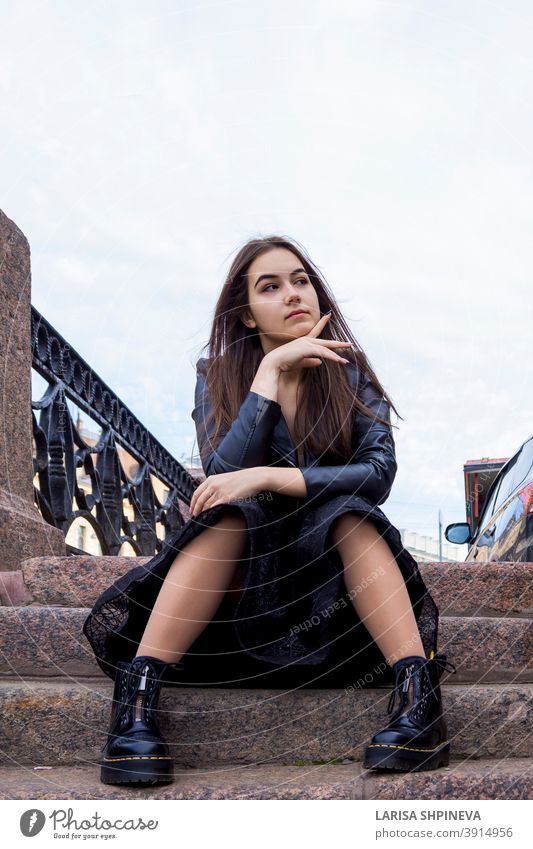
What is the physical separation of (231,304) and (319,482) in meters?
0.78

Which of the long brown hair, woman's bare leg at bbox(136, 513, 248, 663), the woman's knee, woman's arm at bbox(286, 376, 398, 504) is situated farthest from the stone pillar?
the woman's knee

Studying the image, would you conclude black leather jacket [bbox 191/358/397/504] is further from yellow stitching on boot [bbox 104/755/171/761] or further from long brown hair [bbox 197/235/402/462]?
yellow stitching on boot [bbox 104/755/171/761]

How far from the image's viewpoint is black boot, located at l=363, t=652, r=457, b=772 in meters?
1.84

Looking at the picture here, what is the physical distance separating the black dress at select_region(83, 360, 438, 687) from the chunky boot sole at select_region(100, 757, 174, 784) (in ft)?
1.18

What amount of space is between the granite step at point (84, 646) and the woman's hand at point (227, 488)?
64 centimetres

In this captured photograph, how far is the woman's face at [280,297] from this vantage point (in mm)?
2576

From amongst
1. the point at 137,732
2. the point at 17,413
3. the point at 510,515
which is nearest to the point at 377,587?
the point at 137,732

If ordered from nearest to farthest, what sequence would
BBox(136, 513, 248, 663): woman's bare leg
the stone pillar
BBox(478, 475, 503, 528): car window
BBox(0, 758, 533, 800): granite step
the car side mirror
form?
BBox(0, 758, 533, 800): granite step
BBox(136, 513, 248, 663): woman's bare leg
the stone pillar
BBox(478, 475, 503, 528): car window
the car side mirror

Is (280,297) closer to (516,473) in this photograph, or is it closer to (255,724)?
(255,724)

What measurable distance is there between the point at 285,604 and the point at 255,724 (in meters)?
0.30

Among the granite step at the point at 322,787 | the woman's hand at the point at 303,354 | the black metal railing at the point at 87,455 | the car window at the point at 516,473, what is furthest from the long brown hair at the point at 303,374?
the black metal railing at the point at 87,455

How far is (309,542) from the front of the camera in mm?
2176

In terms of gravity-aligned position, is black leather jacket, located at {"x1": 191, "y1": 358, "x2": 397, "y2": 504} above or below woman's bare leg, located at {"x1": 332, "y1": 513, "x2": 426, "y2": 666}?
above

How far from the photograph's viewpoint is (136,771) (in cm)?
182
